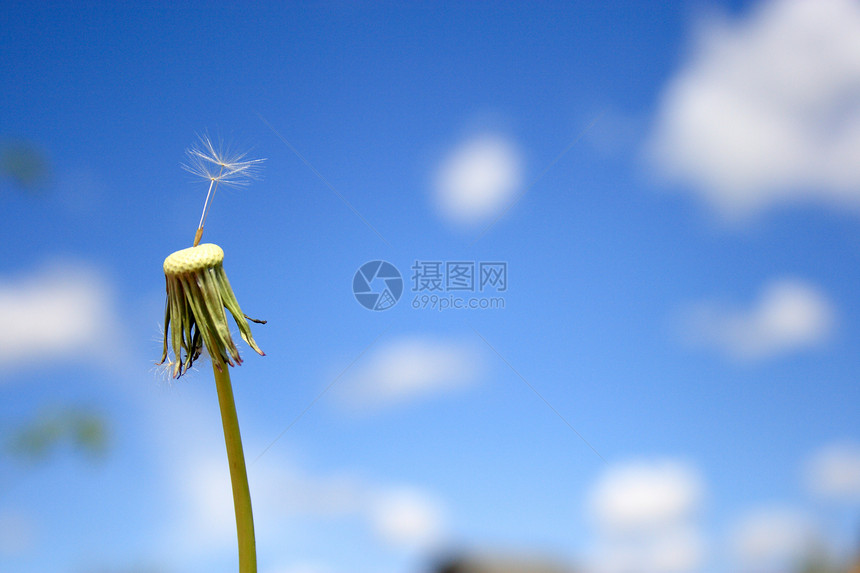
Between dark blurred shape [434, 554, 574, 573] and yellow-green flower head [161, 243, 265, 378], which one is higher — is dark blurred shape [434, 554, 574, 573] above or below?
below

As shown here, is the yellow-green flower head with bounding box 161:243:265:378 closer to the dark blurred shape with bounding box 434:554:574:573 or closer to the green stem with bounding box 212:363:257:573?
the green stem with bounding box 212:363:257:573

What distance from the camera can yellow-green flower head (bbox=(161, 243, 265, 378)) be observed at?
4.13 m

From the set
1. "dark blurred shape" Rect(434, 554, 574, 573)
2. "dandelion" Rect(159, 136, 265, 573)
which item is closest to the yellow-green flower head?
"dandelion" Rect(159, 136, 265, 573)

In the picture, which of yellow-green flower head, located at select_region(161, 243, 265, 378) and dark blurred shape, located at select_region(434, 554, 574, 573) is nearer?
yellow-green flower head, located at select_region(161, 243, 265, 378)

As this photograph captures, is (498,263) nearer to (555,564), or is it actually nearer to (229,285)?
(555,564)

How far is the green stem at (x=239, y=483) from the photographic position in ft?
12.6

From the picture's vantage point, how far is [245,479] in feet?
12.7

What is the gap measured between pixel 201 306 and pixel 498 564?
3073 mm

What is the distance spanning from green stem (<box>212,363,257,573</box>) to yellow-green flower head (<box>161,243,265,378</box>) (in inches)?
11.5

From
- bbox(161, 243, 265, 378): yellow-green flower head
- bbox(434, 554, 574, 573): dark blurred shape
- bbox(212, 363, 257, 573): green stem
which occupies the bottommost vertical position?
bbox(212, 363, 257, 573): green stem

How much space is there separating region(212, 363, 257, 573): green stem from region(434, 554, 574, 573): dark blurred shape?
7.18ft

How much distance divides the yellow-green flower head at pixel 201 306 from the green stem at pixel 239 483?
292 mm

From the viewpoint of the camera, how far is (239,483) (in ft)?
12.6

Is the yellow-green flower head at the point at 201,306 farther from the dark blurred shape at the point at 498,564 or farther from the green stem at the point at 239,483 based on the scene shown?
the dark blurred shape at the point at 498,564
